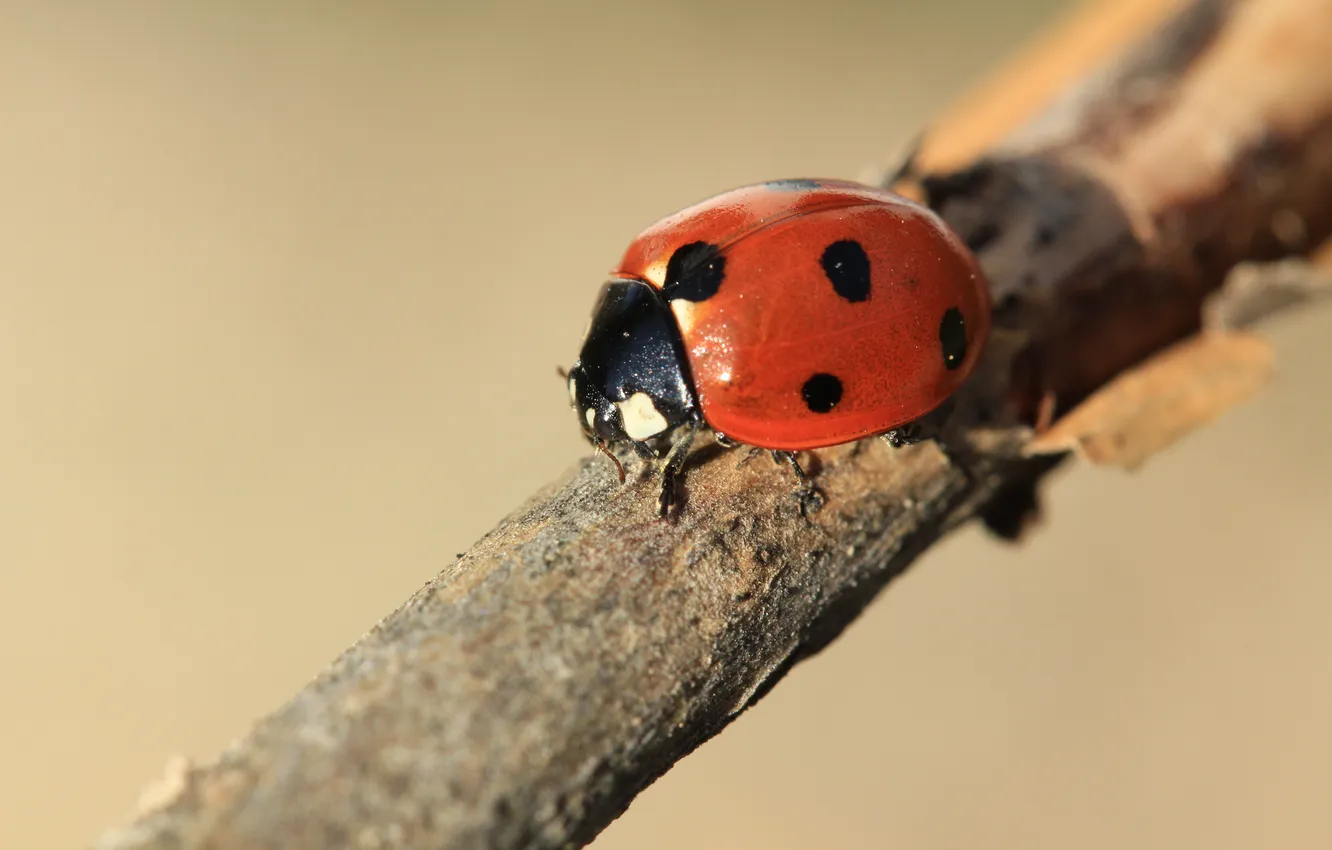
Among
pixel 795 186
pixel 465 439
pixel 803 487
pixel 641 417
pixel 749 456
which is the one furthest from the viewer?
pixel 465 439

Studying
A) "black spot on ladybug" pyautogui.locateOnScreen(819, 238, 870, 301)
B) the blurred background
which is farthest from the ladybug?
the blurred background

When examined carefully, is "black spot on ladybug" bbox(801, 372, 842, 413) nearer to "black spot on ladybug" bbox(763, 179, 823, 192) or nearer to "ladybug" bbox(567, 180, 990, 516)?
"ladybug" bbox(567, 180, 990, 516)

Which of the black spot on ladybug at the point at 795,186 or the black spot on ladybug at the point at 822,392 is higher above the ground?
the black spot on ladybug at the point at 795,186

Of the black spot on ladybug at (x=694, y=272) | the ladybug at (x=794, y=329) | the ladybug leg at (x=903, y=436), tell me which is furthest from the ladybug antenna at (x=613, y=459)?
the ladybug leg at (x=903, y=436)

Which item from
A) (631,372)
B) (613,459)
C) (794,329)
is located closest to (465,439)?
(631,372)

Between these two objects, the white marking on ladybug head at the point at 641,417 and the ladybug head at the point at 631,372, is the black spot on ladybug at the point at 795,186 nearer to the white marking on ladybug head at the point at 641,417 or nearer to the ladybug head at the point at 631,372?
the ladybug head at the point at 631,372

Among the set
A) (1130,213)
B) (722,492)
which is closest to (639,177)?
(1130,213)

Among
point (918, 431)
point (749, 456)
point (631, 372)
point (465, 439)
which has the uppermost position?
point (631, 372)

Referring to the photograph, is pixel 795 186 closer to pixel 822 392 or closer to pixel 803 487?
pixel 822 392
